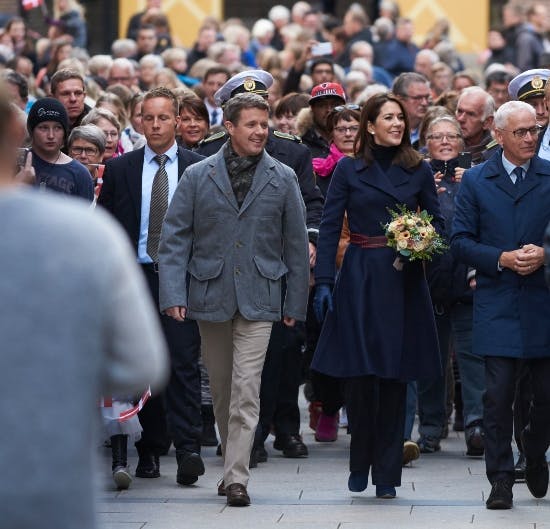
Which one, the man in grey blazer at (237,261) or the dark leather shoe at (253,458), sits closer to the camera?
the man in grey blazer at (237,261)

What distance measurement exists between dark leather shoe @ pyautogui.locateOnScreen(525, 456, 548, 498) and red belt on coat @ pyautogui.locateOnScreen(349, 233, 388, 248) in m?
1.28

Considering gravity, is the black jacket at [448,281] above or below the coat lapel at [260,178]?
below

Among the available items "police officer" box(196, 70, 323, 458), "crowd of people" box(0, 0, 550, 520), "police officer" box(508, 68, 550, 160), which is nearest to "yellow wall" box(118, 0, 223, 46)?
"police officer" box(508, 68, 550, 160)

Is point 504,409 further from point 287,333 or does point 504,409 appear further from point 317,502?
point 287,333

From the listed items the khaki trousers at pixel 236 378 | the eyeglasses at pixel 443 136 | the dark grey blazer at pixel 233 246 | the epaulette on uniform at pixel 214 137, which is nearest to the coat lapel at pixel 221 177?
the dark grey blazer at pixel 233 246

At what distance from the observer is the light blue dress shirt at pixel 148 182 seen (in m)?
9.17

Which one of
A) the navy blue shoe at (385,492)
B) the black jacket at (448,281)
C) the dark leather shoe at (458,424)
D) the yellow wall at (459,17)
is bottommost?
the dark leather shoe at (458,424)

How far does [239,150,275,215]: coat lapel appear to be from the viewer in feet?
28.0

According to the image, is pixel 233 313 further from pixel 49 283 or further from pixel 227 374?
pixel 49 283

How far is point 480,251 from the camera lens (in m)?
8.25

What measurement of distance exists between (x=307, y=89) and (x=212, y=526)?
905 centimetres

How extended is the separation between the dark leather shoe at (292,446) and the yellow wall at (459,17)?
2235cm

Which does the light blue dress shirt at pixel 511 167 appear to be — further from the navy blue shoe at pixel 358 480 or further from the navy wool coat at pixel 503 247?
the navy blue shoe at pixel 358 480

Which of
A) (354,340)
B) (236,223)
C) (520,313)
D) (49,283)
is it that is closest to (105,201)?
(236,223)
